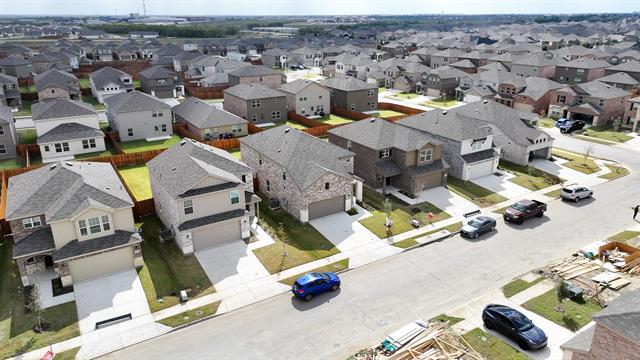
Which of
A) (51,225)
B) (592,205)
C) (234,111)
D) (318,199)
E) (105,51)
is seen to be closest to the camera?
(51,225)

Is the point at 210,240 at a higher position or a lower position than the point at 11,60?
lower

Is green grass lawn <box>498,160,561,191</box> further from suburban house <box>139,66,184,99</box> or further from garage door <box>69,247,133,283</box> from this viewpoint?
suburban house <box>139,66,184,99</box>

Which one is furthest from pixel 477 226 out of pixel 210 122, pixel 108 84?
pixel 108 84

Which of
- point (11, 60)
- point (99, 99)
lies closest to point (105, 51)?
point (11, 60)

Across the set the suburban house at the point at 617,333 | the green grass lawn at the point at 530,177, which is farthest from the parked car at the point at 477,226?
the suburban house at the point at 617,333

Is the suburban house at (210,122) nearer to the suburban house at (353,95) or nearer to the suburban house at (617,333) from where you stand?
the suburban house at (353,95)

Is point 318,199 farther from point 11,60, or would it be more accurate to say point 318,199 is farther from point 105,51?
point 105,51
